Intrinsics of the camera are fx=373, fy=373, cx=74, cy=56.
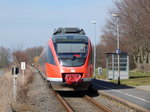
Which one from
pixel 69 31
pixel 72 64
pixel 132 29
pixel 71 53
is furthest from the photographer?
pixel 132 29

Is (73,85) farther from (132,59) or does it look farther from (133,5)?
(132,59)

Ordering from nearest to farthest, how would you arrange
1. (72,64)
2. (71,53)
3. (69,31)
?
1. (72,64)
2. (71,53)
3. (69,31)

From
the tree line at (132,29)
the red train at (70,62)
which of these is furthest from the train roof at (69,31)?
the tree line at (132,29)

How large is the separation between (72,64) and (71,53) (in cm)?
65

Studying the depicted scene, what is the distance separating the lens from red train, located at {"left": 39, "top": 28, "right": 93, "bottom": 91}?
744 inches

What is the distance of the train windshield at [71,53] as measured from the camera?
1912 cm

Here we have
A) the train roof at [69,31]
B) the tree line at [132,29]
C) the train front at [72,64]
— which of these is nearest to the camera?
the train front at [72,64]

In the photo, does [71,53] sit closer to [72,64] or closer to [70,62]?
[70,62]

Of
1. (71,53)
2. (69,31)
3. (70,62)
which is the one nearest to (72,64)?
(70,62)

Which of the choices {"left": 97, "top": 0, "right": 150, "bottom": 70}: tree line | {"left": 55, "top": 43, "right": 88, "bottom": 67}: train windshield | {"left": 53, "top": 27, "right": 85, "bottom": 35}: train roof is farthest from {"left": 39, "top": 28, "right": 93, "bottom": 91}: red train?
{"left": 97, "top": 0, "right": 150, "bottom": 70}: tree line

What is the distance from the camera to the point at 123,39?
180ft

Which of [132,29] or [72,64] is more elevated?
[132,29]

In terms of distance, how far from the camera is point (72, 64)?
19.0 meters

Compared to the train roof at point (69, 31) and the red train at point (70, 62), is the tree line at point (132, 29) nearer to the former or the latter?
the train roof at point (69, 31)
